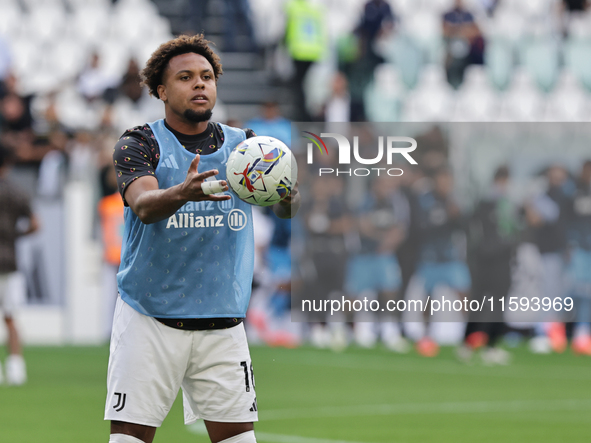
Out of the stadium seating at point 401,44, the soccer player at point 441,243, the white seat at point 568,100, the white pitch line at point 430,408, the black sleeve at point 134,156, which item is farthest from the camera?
the stadium seating at point 401,44

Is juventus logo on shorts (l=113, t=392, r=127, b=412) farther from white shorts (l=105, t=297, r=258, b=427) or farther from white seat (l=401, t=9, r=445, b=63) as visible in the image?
white seat (l=401, t=9, r=445, b=63)

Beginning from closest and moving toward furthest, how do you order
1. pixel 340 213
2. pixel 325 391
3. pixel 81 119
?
1. pixel 325 391
2. pixel 340 213
3. pixel 81 119

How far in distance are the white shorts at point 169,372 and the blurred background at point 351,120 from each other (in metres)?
5.87

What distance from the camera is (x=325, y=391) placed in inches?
384

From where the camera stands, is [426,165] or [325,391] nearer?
[325,391]

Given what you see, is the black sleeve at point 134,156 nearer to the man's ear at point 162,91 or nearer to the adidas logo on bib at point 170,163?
the adidas logo on bib at point 170,163

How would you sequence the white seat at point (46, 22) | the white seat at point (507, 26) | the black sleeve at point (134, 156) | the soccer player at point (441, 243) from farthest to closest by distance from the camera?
1. the white seat at point (46, 22)
2. the white seat at point (507, 26)
3. the soccer player at point (441, 243)
4. the black sleeve at point (134, 156)

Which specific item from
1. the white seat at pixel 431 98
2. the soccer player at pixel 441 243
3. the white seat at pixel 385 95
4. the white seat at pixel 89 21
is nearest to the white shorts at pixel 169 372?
the soccer player at pixel 441 243

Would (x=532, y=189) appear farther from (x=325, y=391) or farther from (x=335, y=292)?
(x=325, y=391)

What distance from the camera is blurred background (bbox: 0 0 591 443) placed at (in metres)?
14.1

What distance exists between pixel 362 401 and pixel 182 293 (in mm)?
5168

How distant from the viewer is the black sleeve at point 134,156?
401 cm

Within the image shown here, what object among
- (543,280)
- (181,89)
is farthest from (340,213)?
(181,89)

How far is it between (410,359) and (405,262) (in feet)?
6.07
